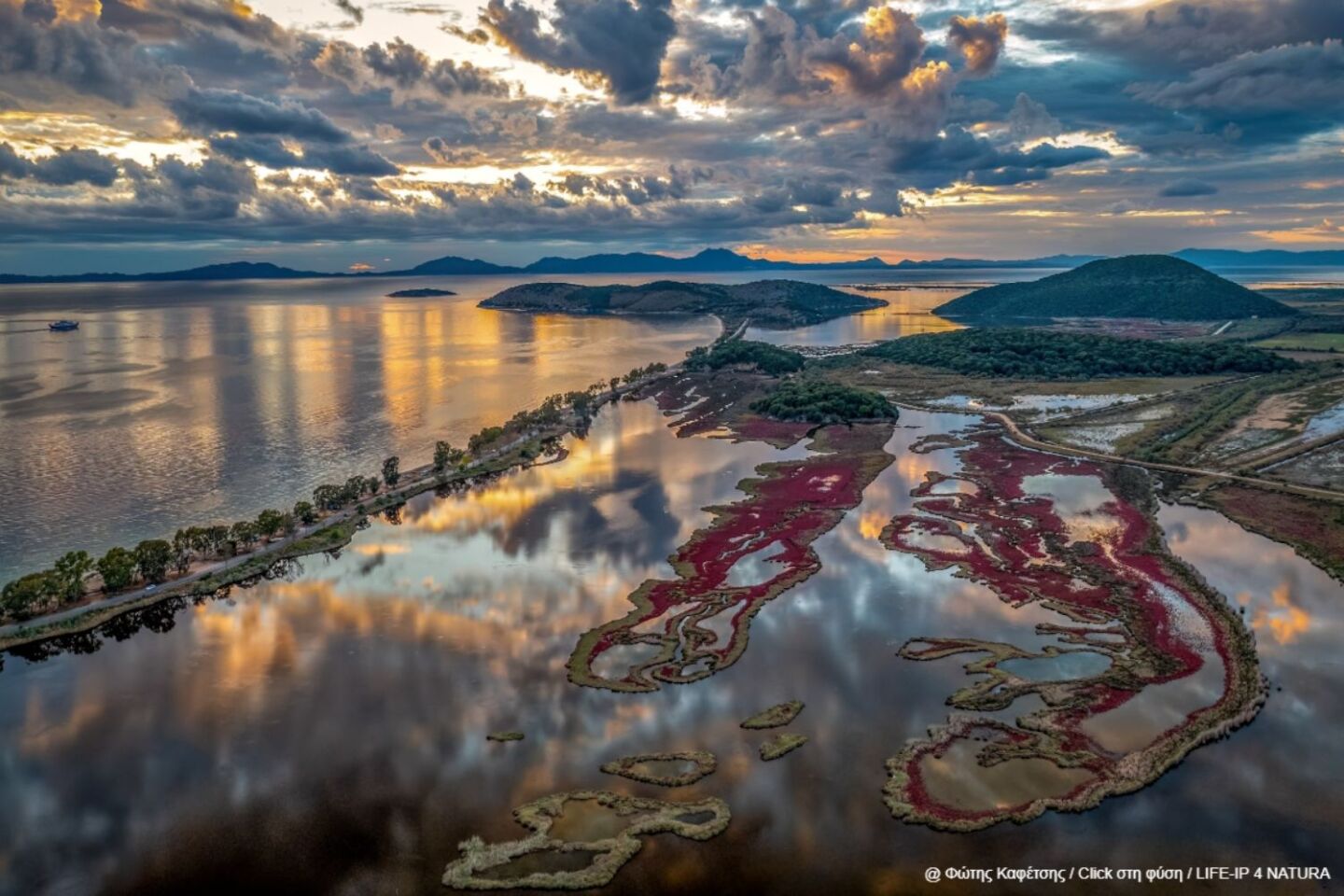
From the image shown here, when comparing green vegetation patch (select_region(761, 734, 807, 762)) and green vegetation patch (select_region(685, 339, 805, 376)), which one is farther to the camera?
green vegetation patch (select_region(685, 339, 805, 376))

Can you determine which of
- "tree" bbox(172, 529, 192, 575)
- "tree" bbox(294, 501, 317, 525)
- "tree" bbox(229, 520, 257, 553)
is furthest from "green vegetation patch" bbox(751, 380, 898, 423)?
"tree" bbox(172, 529, 192, 575)

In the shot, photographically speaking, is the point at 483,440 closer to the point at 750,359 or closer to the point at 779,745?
the point at 779,745

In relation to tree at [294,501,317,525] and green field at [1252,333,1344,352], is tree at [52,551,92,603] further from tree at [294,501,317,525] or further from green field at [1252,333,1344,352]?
green field at [1252,333,1344,352]

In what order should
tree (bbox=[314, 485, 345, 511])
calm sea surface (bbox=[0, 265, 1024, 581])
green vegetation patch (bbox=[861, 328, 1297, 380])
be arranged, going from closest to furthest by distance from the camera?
1. calm sea surface (bbox=[0, 265, 1024, 581])
2. tree (bbox=[314, 485, 345, 511])
3. green vegetation patch (bbox=[861, 328, 1297, 380])

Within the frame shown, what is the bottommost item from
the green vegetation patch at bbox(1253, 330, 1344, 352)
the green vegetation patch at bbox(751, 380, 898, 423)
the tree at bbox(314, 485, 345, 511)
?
the tree at bbox(314, 485, 345, 511)

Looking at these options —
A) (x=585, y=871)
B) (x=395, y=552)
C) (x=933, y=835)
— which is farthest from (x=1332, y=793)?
(x=395, y=552)
